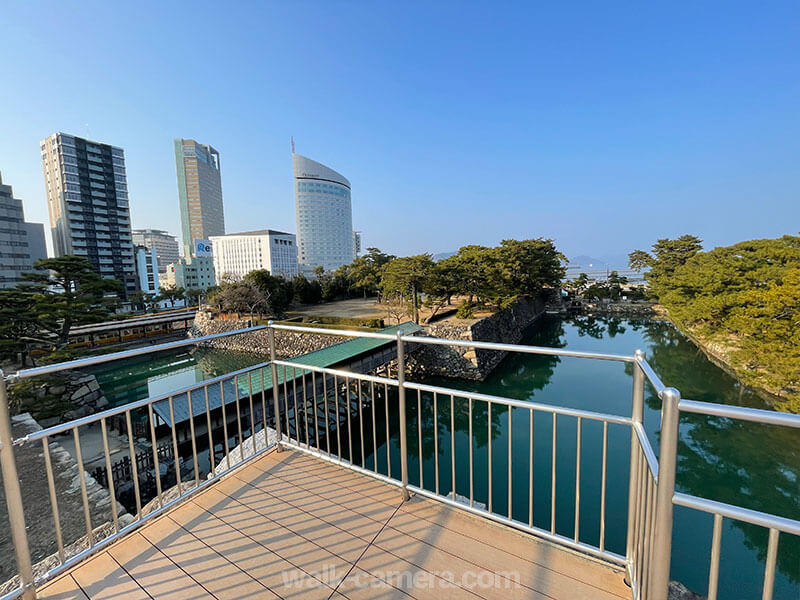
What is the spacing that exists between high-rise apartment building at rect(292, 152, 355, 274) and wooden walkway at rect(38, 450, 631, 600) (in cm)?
8237

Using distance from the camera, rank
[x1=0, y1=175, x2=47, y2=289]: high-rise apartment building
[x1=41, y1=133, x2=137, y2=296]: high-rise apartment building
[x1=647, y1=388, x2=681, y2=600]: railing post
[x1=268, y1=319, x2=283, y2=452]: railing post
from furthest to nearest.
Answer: [x1=41, y1=133, x2=137, y2=296]: high-rise apartment building < [x1=0, y1=175, x2=47, y2=289]: high-rise apartment building < [x1=268, y1=319, x2=283, y2=452]: railing post < [x1=647, y1=388, x2=681, y2=600]: railing post

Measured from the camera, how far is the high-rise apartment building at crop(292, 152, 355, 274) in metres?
83.8

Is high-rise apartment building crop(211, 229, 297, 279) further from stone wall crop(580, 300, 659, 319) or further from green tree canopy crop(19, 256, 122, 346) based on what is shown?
green tree canopy crop(19, 256, 122, 346)

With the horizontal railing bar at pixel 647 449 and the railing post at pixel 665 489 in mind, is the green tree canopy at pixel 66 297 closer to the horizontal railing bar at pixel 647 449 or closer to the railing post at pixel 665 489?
the horizontal railing bar at pixel 647 449

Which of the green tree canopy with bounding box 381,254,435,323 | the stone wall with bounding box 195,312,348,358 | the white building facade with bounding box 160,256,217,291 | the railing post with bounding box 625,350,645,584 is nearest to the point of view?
the railing post with bounding box 625,350,645,584

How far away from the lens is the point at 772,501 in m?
6.98

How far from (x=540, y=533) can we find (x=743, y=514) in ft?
3.89

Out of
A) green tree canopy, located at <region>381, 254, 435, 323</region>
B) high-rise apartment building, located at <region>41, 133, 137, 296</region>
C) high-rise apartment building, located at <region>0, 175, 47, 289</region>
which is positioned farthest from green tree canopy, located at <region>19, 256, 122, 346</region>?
high-rise apartment building, located at <region>41, 133, 137, 296</region>

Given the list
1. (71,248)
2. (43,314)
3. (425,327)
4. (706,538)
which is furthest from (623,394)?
(71,248)

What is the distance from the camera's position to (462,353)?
50.9ft

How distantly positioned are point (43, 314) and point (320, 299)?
21839 millimetres

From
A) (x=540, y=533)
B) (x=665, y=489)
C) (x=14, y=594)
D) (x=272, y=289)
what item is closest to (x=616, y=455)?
(x=540, y=533)

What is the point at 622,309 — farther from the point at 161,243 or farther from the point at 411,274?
the point at 161,243

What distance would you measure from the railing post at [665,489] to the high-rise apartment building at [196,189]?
4191 inches
